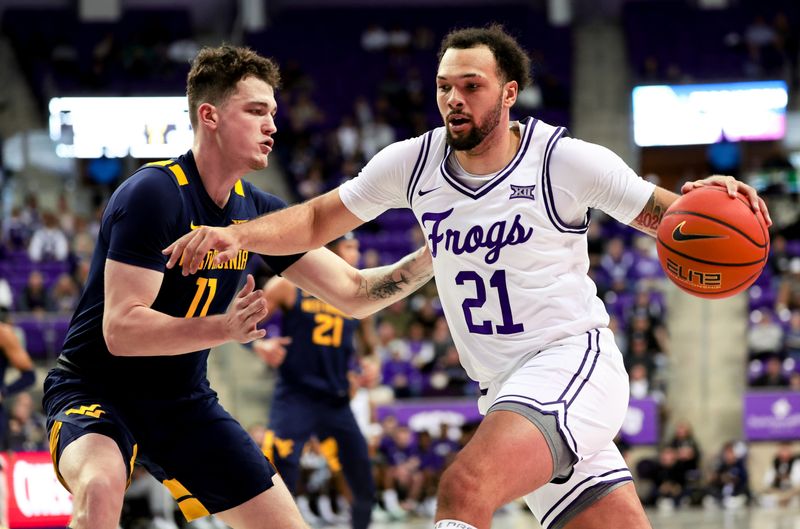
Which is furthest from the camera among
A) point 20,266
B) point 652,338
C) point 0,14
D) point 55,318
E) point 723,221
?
point 0,14

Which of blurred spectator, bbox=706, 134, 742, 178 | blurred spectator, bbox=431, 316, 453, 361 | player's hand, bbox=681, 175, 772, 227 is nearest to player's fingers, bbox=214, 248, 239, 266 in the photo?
player's hand, bbox=681, 175, 772, 227

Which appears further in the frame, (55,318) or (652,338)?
(652,338)

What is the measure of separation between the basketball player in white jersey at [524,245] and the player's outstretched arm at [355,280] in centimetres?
53

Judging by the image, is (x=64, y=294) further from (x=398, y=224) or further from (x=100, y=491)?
(x=100, y=491)

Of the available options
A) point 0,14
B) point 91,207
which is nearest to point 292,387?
point 91,207

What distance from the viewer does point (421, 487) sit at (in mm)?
13922

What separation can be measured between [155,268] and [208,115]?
774mm

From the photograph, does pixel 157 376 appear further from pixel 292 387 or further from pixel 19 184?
pixel 19 184

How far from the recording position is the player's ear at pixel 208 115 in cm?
499

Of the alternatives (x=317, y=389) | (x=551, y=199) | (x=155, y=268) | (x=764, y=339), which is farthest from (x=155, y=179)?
(x=764, y=339)

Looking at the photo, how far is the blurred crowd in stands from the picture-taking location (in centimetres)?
1423

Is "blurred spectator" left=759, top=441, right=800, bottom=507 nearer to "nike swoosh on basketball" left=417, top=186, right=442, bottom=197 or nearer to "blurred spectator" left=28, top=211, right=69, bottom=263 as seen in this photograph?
"nike swoosh on basketball" left=417, top=186, right=442, bottom=197

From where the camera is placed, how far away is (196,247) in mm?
4348

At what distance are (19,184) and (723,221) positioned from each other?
61.5ft
